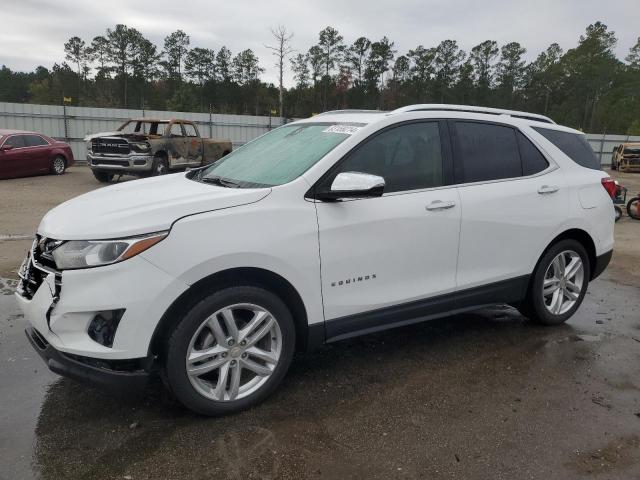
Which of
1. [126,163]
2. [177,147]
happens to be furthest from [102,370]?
[177,147]

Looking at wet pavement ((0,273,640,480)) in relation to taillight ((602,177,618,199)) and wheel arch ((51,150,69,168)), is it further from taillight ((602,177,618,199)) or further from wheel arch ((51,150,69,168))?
wheel arch ((51,150,69,168))

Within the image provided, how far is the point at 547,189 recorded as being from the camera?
4305 millimetres

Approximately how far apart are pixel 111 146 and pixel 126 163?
747mm

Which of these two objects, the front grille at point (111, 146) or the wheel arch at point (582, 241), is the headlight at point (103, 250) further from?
the front grille at point (111, 146)

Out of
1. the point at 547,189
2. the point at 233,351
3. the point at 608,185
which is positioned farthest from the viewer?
the point at 608,185

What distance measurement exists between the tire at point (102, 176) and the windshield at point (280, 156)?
13162 millimetres

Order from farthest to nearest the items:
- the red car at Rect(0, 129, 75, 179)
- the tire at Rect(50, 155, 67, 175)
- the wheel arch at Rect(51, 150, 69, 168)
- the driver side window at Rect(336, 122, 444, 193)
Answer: the tire at Rect(50, 155, 67, 175), the wheel arch at Rect(51, 150, 69, 168), the red car at Rect(0, 129, 75, 179), the driver side window at Rect(336, 122, 444, 193)

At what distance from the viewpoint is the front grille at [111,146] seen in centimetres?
1508

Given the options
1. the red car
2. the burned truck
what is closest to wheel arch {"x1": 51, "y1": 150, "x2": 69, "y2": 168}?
the red car

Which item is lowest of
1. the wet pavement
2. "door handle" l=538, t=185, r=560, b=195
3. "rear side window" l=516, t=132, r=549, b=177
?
the wet pavement

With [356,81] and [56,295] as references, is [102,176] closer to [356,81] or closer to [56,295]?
[56,295]

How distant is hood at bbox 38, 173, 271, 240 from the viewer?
274 cm

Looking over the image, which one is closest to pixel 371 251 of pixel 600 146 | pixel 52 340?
pixel 52 340

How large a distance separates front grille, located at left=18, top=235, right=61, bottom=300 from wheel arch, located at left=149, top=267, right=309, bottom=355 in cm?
59
